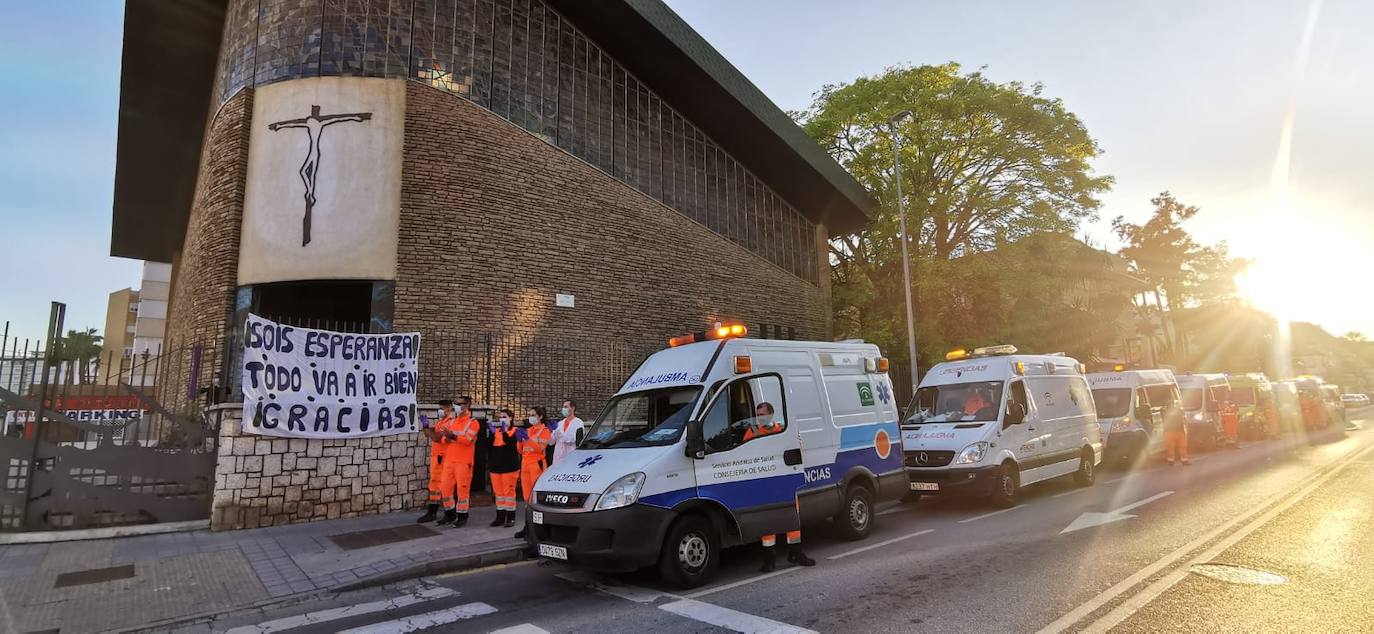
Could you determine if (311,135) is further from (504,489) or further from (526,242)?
(504,489)

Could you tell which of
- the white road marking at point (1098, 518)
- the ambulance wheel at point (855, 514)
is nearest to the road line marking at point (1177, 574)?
the white road marking at point (1098, 518)

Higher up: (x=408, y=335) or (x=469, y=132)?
(x=469, y=132)

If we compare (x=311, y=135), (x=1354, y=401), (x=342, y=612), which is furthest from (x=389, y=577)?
(x=1354, y=401)

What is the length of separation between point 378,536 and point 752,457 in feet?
17.5

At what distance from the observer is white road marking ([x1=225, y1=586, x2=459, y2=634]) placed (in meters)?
5.26

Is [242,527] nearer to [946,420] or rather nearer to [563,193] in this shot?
[563,193]

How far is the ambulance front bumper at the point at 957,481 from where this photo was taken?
9234mm

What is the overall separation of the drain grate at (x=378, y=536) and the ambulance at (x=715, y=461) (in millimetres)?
2972

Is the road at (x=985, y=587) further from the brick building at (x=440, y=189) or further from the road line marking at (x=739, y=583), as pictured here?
the brick building at (x=440, y=189)

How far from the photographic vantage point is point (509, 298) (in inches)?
558

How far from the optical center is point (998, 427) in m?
9.67

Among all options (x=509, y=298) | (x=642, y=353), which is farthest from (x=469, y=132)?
(x=642, y=353)

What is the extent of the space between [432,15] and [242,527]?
1091cm

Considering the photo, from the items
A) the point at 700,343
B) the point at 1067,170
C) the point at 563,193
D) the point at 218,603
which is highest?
the point at 1067,170
